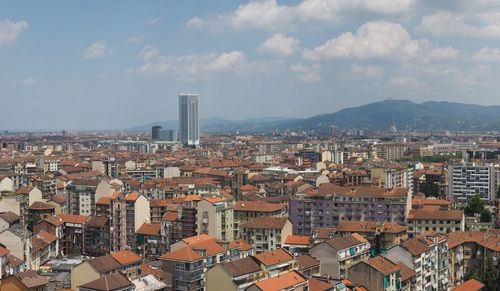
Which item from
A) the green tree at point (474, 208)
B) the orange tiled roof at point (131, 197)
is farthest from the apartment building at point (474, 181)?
the orange tiled roof at point (131, 197)

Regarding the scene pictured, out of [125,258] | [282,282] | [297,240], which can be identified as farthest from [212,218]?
[282,282]

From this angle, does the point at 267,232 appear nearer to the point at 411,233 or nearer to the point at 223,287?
the point at 411,233

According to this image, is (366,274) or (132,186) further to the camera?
(132,186)

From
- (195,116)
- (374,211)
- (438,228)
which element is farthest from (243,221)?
(195,116)

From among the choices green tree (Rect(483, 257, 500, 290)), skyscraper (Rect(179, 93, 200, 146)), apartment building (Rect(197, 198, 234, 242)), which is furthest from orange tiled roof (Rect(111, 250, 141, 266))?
skyscraper (Rect(179, 93, 200, 146))

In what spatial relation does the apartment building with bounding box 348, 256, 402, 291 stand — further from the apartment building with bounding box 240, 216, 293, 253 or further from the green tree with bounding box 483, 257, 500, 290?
the apartment building with bounding box 240, 216, 293, 253

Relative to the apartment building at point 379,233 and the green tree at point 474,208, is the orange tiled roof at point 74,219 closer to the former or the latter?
the apartment building at point 379,233
